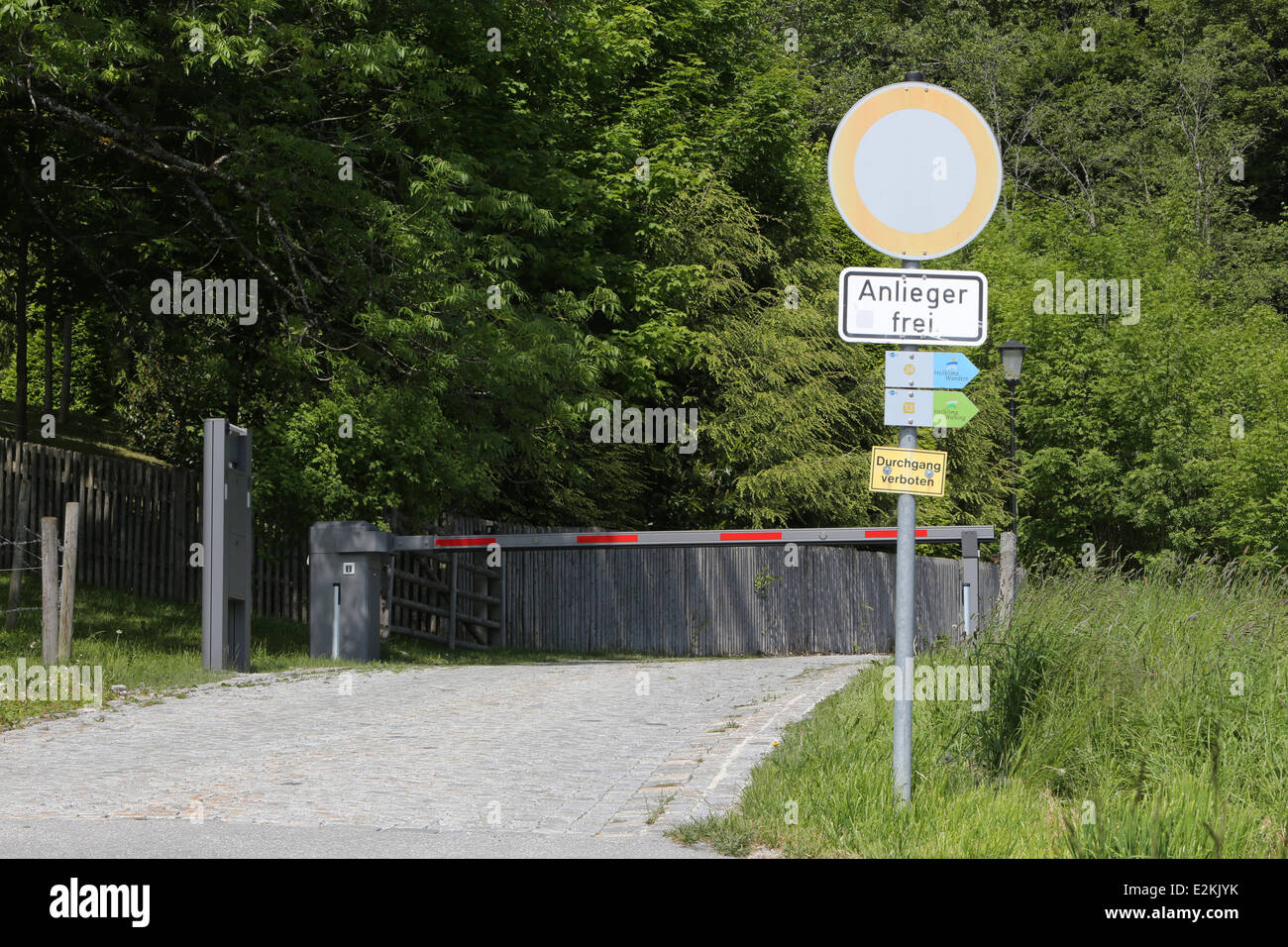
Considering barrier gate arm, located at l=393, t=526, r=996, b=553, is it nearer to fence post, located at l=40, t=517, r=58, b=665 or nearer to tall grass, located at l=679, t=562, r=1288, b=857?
fence post, located at l=40, t=517, r=58, b=665

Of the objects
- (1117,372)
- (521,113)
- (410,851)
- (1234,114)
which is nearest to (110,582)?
(521,113)

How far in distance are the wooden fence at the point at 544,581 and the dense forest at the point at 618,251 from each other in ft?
4.01

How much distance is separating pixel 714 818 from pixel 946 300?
2467 mm

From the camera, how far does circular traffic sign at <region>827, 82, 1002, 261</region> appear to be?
6.22 meters

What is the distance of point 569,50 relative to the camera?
25.3 metres

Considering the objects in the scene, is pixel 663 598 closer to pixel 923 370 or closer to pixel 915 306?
pixel 923 370

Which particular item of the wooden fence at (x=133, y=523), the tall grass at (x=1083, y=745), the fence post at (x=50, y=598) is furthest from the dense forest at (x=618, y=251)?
the fence post at (x=50, y=598)

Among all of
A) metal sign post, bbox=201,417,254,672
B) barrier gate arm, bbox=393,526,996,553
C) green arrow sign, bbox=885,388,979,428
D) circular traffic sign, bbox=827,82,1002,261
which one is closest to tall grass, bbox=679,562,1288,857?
green arrow sign, bbox=885,388,979,428

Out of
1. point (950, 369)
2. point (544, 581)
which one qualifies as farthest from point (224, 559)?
point (544, 581)

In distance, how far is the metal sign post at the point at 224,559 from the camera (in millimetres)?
14102

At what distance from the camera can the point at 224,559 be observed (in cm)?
1420

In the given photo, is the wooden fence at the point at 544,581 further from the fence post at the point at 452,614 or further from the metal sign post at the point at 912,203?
the metal sign post at the point at 912,203

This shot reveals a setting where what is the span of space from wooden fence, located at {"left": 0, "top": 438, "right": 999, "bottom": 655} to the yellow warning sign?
566 inches

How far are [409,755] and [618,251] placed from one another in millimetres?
19789
